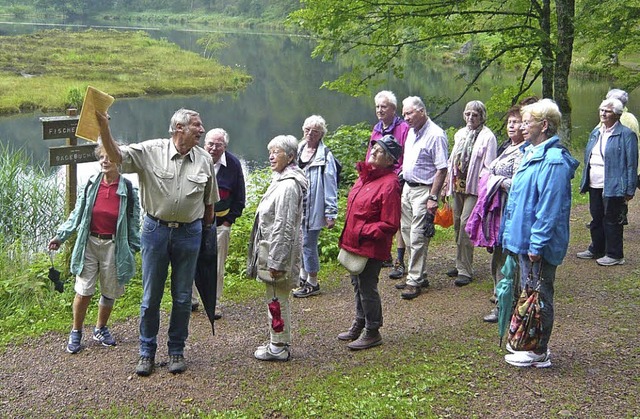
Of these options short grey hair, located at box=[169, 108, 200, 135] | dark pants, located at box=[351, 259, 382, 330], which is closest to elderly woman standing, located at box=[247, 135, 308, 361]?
dark pants, located at box=[351, 259, 382, 330]

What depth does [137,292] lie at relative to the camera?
704 cm

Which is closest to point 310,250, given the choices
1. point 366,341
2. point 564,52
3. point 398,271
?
point 398,271

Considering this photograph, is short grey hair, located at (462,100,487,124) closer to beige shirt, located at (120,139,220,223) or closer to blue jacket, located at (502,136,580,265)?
blue jacket, located at (502,136,580,265)

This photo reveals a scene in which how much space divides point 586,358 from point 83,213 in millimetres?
3853

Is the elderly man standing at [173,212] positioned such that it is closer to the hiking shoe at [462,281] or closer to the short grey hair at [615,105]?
the hiking shoe at [462,281]

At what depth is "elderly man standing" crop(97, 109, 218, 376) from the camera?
4.45 metres

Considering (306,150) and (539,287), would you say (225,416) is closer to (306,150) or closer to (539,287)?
(539,287)

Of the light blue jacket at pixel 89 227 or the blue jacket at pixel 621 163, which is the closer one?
the light blue jacket at pixel 89 227

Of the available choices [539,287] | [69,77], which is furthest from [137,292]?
[69,77]

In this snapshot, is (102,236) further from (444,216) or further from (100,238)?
(444,216)

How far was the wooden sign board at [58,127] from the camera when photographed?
6.72m

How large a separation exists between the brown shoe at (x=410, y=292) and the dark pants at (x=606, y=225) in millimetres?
2198

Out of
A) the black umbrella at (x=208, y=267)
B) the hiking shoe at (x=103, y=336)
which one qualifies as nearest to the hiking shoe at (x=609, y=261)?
the black umbrella at (x=208, y=267)

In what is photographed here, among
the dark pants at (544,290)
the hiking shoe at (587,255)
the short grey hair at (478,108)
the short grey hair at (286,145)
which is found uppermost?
the short grey hair at (478,108)
